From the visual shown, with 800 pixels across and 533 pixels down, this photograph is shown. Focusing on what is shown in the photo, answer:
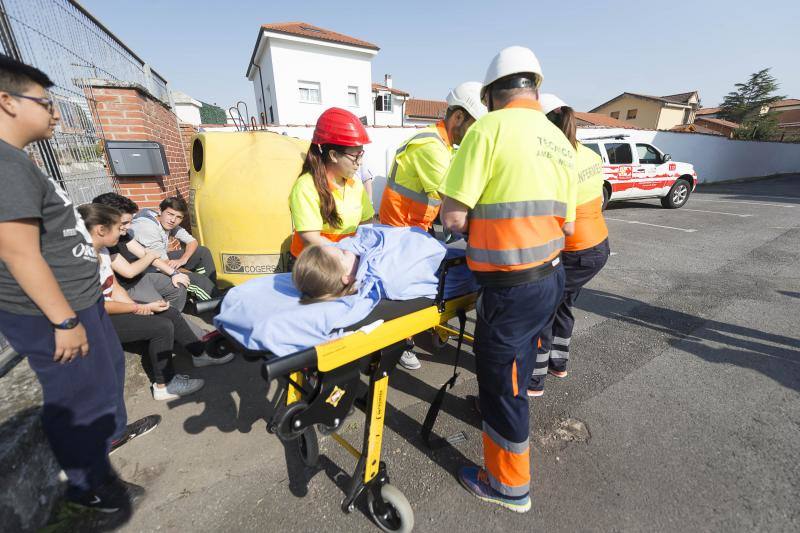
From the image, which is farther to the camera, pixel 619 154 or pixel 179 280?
pixel 619 154

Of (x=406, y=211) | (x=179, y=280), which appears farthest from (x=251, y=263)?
(x=406, y=211)

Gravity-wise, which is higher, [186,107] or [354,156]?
[186,107]

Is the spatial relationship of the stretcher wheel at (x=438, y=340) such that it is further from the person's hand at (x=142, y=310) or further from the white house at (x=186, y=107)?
the white house at (x=186, y=107)

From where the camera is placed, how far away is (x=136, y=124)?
3645mm

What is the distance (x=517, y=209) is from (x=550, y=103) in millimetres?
1390

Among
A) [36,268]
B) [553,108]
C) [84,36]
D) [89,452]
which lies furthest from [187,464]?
[84,36]

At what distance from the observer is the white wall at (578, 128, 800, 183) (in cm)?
1545

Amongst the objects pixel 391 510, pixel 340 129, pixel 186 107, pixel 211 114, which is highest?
pixel 211 114

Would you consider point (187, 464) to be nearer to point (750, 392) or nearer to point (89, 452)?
point (89, 452)

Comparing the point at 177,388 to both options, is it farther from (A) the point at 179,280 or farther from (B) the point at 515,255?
(B) the point at 515,255

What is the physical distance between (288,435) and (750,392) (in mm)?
3326

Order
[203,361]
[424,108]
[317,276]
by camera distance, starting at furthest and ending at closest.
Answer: [424,108] → [203,361] → [317,276]

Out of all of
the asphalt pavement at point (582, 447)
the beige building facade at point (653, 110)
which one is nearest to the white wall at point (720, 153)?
the beige building facade at point (653, 110)

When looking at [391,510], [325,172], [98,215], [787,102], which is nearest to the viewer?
[391,510]
